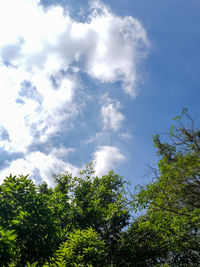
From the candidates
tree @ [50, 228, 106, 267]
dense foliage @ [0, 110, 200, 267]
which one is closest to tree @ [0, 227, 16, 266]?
dense foliage @ [0, 110, 200, 267]

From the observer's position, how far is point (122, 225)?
24.1m

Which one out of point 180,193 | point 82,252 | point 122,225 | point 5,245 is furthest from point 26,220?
point 122,225

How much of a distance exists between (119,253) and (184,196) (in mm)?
12904

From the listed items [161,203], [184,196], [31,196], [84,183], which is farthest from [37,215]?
[84,183]

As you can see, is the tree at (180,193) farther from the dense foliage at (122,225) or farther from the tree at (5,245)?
the tree at (5,245)

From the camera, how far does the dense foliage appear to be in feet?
35.5

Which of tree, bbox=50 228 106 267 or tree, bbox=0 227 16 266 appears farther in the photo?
tree, bbox=50 228 106 267

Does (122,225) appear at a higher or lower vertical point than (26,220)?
higher

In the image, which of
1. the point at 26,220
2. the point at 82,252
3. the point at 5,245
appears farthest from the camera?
the point at 82,252

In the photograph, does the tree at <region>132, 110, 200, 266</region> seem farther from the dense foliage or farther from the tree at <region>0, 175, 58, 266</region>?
the tree at <region>0, 175, 58, 266</region>

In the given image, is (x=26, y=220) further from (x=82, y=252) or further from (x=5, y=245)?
(x=82, y=252)

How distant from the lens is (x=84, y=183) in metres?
30.9

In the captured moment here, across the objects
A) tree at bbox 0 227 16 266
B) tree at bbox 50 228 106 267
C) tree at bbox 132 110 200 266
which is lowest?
tree at bbox 0 227 16 266

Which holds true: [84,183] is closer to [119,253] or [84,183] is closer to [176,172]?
[119,253]
